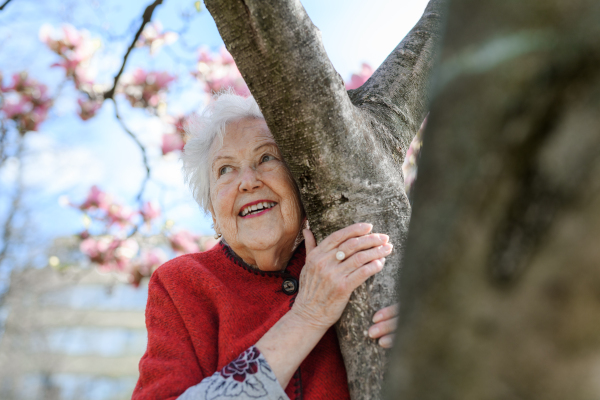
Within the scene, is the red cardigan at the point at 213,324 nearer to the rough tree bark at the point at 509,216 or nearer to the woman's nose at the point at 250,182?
the woman's nose at the point at 250,182

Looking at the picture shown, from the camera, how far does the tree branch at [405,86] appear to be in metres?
1.70

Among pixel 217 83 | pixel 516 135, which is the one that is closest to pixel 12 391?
pixel 217 83

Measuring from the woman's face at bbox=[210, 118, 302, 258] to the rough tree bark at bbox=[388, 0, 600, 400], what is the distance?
1.37m

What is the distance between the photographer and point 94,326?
30.5m

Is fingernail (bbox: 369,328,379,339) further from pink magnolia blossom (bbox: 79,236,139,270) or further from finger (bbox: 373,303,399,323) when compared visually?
pink magnolia blossom (bbox: 79,236,139,270)

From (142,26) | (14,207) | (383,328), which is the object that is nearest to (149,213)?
(142,26)

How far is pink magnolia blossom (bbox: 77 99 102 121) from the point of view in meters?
4.55

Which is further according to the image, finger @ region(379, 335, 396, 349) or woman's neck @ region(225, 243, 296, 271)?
woman's neck @ region(225, 243, 296, 271)

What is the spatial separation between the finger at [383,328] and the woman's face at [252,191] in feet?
2.38

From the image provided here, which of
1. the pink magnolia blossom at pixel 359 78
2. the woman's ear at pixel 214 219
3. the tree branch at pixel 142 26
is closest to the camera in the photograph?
the woman's ear at pixel 214 219

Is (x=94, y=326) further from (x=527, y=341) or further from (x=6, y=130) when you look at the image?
(x=527, y=341)

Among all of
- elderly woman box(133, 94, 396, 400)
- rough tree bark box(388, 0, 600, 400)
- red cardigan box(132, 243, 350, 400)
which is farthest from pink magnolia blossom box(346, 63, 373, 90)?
rough tree bark box(388, 0, 600, 400)

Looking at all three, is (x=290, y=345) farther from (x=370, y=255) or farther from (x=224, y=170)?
(x=224, y=170)

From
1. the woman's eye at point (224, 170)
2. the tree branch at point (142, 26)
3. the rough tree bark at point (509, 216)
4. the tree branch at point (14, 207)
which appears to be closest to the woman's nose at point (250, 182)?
the woman's eye at point (224, 170)
